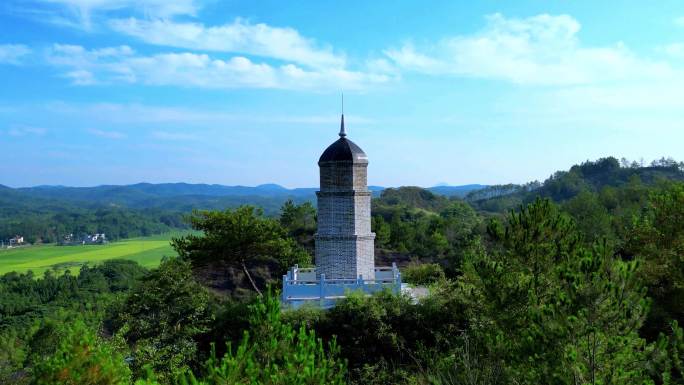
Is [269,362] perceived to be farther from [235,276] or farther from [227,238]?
[235,276]

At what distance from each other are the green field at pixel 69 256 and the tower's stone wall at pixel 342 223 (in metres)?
105

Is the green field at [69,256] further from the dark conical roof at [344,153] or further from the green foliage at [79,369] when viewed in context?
the green foliage at [79,369]

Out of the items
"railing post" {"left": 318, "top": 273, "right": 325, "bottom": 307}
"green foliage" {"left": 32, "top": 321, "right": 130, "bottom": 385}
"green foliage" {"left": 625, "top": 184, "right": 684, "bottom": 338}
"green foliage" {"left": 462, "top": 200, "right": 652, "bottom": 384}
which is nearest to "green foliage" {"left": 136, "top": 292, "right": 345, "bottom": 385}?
"green foliage" {"left": 32, "top": 321, "right": 130, "bottom": 385}

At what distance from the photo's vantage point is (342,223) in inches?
868

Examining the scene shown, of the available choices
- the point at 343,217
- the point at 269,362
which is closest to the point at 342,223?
the point at 343,217

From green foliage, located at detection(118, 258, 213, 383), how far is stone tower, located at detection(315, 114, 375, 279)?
5569 mm

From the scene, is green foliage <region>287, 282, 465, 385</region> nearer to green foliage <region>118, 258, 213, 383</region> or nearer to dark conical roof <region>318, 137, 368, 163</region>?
green foliage <region>118, 258, 213, 383</region>

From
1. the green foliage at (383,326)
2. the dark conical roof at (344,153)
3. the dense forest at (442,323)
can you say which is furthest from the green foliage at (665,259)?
the dark conical roof at (344,153)

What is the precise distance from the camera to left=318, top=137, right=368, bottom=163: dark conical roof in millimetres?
22016

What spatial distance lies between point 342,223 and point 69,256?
143 m

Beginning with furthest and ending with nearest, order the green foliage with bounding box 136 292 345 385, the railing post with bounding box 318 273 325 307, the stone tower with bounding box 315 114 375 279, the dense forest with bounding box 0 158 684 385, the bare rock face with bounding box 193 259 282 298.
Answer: the bare rock face with bounding box 193 259 282 298
the stone tower with bounding box 315 114 375 279
the railing post with bounding box 318 273 325 307
the green foliage with bounding box 136 292 345 385
the dense forest with bounding box 0 158 684 385

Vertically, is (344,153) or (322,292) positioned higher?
(344,153)

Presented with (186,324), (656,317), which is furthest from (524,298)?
(186,324)

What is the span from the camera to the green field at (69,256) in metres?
122
